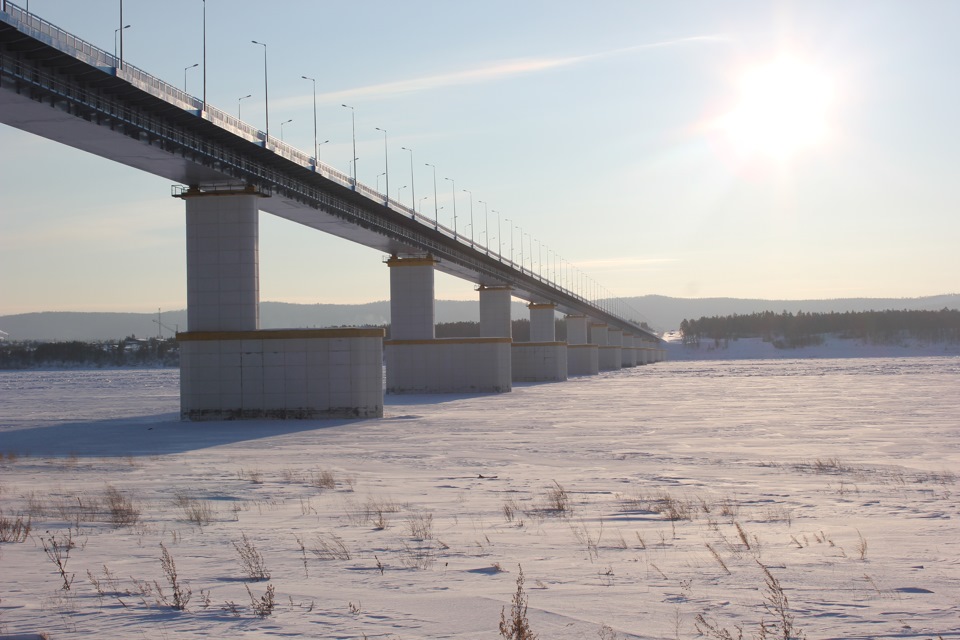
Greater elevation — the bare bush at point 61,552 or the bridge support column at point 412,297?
the bridge support column at point 412,297

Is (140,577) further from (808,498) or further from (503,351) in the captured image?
(503,351)

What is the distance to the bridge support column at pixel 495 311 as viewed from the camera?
310 ft

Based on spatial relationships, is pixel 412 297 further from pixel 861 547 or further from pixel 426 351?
pixel 861 547

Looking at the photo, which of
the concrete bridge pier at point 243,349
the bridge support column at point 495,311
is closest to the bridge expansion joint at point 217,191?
the concrete bridge pier at point 243,349

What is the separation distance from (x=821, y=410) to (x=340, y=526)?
33.8m

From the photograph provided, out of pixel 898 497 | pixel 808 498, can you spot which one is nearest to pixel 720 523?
pixel 808 498

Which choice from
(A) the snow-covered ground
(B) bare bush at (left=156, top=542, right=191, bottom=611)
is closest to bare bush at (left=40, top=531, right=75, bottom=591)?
(A) the snow-covered ground

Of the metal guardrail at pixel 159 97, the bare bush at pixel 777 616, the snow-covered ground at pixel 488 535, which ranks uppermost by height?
the metal guardrail at pixel 159 97

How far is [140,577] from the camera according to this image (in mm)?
10820

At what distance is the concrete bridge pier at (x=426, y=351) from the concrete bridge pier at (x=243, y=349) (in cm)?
2552

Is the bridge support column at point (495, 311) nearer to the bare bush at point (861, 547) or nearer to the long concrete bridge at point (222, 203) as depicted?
the long concrete bridge at point (222, 203)

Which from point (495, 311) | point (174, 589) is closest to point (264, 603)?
point (174, 589)

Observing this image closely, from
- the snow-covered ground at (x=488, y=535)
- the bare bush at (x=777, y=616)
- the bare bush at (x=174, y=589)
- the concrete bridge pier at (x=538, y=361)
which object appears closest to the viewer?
the bare bush at (x=777, y=616)

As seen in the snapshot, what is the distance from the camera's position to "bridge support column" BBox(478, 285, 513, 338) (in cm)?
9438
